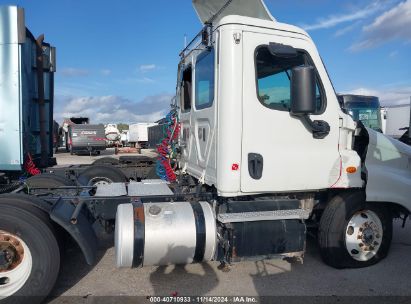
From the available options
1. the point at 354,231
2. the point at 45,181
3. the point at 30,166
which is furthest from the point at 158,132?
the point at 354,231

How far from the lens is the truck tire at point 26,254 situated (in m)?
3.38

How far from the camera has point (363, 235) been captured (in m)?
4.36

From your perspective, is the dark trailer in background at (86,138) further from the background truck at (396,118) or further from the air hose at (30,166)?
the air hose at (30,166)

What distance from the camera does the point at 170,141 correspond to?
554 centimetres

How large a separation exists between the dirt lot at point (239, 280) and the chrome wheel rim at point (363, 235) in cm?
20

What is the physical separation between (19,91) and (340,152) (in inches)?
176

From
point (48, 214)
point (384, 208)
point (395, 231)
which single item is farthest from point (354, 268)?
point (48, 214)

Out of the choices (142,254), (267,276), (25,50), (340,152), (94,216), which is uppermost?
(25,50)

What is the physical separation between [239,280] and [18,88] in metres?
4.05

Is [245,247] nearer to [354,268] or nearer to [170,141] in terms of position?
[354,268]

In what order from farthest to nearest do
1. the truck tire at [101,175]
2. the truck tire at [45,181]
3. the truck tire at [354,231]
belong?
the truck tire at [101,175], the truck tire at [45,181], the truck tire at [354,231]

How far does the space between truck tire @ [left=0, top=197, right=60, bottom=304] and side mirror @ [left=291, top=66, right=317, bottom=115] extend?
2.69 meters

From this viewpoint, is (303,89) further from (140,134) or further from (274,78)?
(140,134)

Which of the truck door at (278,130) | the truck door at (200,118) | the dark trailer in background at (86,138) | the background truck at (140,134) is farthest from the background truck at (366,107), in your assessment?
the background truck at (140,134)
